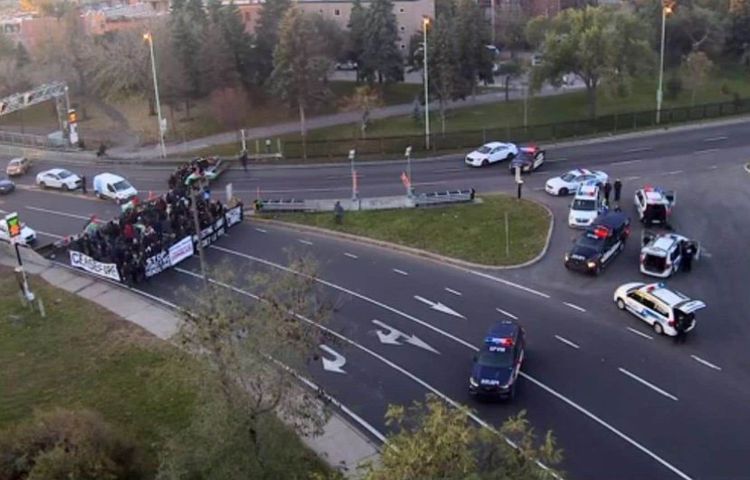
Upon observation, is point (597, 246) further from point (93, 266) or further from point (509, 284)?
point (93, 266)

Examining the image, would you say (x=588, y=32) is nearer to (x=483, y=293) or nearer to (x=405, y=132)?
(x=405, y=132)

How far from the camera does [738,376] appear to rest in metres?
25.2

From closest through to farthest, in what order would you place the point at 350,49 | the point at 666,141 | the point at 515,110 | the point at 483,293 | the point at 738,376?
the point at 738,376 < the point at 483,293 < the point at 666,141 < the point at 515,110 < the point at 350,49

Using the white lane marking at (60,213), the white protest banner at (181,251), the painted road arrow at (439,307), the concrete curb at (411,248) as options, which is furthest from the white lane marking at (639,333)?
the white lane marking at (60,213)

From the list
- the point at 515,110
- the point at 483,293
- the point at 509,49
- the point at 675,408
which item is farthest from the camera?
the point at 509,49

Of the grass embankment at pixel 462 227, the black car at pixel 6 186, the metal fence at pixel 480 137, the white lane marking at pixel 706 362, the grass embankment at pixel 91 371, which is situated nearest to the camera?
the grass embankment at pixel 91 371

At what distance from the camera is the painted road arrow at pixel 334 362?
1062 inches

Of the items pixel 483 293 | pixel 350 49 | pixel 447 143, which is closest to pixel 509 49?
pixel 350 49

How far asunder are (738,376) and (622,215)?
1131 cm

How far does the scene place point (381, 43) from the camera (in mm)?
65375

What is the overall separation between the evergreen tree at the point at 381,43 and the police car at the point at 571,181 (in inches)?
1097

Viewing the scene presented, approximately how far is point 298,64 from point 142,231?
2607 cm

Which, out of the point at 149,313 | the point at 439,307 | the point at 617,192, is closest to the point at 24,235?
the point at 149,313

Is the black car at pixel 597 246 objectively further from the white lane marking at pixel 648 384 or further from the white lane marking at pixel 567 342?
the white lane marking at pixel 648 384
